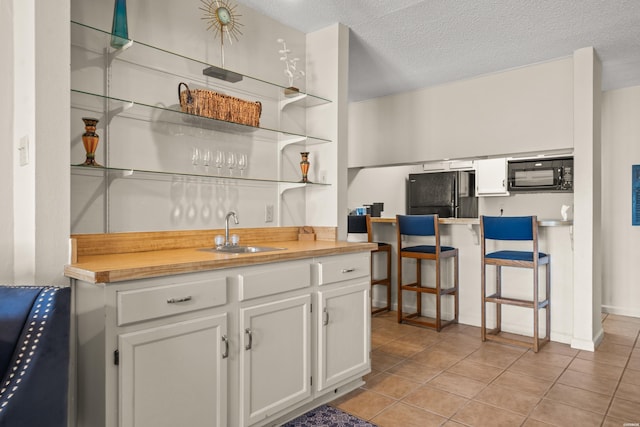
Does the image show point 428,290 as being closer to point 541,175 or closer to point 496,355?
point 496,355

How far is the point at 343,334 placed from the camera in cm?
253

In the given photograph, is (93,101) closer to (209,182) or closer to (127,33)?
(127,33)

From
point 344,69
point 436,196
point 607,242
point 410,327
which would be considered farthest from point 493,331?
point 344,69

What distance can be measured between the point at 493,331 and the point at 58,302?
3.65 m

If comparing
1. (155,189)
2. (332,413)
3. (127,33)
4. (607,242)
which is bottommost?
(332,413)

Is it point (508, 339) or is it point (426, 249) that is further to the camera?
point (426, 249)

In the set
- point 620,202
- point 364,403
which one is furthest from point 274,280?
point 620,202

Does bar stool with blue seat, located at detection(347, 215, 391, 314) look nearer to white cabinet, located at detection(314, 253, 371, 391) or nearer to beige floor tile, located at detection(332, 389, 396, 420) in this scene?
white cabinet, located at detection(314, 253, 371, 391)

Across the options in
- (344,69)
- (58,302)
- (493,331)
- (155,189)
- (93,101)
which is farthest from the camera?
(493,331)

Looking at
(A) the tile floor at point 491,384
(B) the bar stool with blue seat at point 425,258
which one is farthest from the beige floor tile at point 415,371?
(B) the bar stool with blue seat at point 425,258

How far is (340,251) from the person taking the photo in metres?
2.51

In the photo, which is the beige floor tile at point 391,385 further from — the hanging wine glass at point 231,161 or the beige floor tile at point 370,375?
the hanging wine glass at point 231,161

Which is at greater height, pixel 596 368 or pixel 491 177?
pixel 491 177

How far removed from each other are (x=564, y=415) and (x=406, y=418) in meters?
0.89
